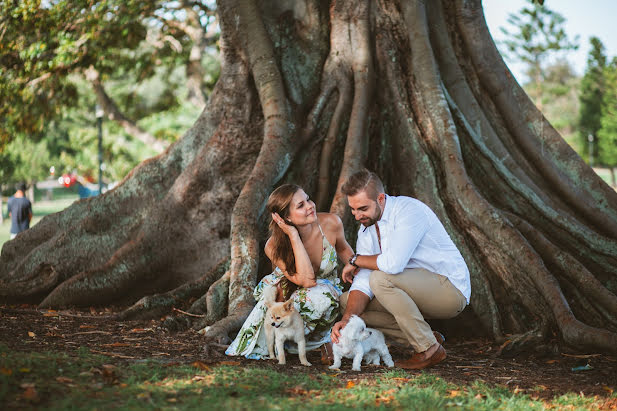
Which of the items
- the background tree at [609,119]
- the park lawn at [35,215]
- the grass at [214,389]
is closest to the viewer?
the grass at [214,389]

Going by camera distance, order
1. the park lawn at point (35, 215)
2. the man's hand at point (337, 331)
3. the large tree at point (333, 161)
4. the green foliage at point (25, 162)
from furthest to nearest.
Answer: the green foliage at point (25, 162) → the park lawn at point (35, 215) → the large tree at point (333, 161) → the man's hand at point (337, 331)

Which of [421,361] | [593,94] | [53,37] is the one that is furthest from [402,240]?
[593,94]

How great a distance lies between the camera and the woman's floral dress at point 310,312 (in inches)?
211

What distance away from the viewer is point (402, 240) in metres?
5.13

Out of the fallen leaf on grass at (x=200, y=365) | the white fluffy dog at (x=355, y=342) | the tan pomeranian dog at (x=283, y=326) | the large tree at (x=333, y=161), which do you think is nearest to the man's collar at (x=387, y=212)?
the white fluffy dog at (x=355, y=342)

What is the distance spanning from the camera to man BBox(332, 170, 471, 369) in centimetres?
515

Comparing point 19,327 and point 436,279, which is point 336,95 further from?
point 19,327

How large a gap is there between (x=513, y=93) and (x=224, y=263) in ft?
14.0

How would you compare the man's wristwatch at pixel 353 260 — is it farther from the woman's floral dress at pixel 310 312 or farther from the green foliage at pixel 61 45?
the green foliage at pixel 61 45

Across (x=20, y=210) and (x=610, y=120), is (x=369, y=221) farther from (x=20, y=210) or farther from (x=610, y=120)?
(x=610, y=120)

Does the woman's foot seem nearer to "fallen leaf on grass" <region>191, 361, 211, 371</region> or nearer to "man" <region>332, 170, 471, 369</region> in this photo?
"man" <region>332, 170, 471, 369</region>

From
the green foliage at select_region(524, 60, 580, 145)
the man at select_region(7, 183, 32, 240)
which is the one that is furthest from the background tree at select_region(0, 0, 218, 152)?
the green foliage at select_region(524, 60, 580, 145)

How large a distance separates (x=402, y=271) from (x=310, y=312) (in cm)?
84

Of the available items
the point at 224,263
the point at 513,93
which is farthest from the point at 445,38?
the point at 224,263
